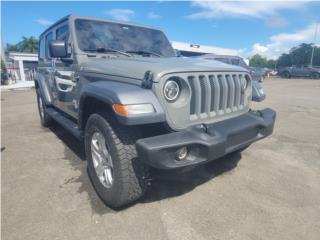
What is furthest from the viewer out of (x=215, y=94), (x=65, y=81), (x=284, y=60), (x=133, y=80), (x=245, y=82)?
(x=284, y=60)

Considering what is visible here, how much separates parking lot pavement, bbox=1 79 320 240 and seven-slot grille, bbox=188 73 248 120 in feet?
3.12

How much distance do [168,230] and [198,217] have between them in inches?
13.8

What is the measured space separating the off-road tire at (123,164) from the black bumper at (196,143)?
241mm

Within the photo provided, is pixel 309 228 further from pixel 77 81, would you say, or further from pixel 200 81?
pixel 77 81

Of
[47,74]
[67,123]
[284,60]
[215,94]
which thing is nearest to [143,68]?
[215,94]

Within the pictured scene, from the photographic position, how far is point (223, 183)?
318cm

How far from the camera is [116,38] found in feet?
12.3

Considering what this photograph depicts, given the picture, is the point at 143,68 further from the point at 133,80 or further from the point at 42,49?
the point at 42,49

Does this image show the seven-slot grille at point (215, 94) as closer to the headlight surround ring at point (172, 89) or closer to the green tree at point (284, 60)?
the headlight surround ring at point (172, 89)

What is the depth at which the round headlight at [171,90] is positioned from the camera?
2.37 meters

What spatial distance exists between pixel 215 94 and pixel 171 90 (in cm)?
Result: 57

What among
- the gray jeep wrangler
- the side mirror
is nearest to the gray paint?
the gray jeep wrangler

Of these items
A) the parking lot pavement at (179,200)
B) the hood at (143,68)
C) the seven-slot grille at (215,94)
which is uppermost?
the hood at (143,68)

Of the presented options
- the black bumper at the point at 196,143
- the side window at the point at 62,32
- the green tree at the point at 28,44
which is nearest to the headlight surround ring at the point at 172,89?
the black bumper at the point at 196,143
